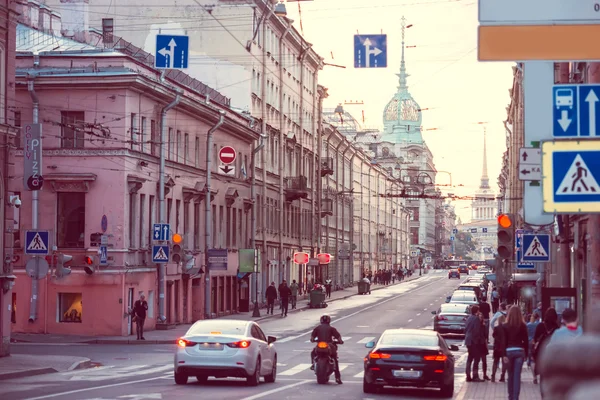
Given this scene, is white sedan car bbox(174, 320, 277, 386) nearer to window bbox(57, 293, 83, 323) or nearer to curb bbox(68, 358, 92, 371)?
curb bbox(68, 358, 92, 371)

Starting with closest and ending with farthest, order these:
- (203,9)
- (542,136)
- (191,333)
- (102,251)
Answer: (542,136) < (191,333) < (102,251) < (203,9)

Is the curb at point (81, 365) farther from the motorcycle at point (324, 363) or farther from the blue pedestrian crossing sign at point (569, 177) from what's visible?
the blue pedestrian crossing sign at point (569, 177)

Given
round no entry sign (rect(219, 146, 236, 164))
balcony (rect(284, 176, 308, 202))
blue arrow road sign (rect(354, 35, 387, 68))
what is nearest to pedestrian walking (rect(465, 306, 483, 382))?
blue arrow road sign (rect(354, 35, 387, 68))

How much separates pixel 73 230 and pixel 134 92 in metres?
5.56

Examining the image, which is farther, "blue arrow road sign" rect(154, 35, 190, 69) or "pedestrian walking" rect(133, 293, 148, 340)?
"pedestrian walking" rect(133, 293, 148, 340)

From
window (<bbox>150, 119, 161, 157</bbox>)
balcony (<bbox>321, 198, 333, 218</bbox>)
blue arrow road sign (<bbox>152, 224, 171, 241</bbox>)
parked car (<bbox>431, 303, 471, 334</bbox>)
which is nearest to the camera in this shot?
parked car (<bbox>431, 303, 471, 334</bbox>)

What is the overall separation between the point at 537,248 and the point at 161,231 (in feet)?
67.2

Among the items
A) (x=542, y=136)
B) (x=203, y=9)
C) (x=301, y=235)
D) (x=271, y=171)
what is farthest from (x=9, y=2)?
(x=301, y=235)

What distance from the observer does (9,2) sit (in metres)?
32.0

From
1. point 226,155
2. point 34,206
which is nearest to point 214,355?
point 34,206

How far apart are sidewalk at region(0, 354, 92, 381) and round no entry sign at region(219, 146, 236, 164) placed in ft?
80.8

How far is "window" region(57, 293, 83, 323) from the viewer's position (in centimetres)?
4362

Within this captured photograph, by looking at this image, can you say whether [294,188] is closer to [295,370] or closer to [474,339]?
[295,370]

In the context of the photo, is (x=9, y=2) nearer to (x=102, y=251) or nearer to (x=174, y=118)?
(x=102, y=251)
